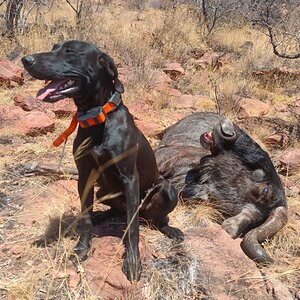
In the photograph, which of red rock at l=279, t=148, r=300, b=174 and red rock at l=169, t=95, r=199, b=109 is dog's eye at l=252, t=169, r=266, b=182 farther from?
red rock at l=169, t=95, r=199, b=109

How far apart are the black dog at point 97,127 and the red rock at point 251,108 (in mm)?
4711

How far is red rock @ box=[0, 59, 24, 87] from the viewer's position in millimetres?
7789

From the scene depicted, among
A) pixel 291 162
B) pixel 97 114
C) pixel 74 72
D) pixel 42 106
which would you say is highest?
pixel 74 72

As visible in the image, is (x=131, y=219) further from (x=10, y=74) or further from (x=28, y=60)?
(x=10, y=74)

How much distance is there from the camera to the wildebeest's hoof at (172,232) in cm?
366

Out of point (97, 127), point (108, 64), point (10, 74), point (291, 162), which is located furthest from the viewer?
point (10, 74)

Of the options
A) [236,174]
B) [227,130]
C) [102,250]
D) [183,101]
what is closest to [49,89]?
[102,250]

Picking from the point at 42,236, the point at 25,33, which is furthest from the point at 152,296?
the point at 25,33

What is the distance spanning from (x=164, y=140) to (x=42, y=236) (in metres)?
2.70

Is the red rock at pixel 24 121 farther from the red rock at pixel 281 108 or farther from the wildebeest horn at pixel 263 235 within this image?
the red rock at pixel 281 108

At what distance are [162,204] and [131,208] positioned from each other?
59cm

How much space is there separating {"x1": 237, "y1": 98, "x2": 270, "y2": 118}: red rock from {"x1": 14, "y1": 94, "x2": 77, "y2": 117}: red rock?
2.85 meters

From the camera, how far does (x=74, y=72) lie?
2.89m

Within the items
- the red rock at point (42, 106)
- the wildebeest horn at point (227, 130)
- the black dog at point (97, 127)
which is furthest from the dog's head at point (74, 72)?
the red rock at point (42, 106)
